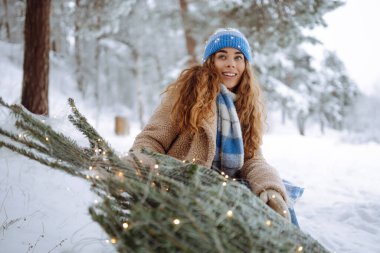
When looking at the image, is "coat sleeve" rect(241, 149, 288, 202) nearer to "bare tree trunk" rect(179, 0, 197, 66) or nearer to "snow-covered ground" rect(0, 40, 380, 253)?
"snow-covered ground" rect(0, 40, 380, 253)

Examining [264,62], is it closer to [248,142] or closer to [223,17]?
[223,17]

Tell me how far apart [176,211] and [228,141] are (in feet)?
4.48

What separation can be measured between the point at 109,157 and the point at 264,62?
11077 mm

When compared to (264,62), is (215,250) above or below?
below

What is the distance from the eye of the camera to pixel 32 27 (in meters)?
4.43

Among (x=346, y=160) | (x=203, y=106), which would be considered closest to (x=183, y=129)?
(x=203, y=106)

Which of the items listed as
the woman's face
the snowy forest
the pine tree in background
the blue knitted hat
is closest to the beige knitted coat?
the woman's face

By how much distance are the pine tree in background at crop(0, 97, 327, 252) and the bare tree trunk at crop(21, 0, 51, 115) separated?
3.53 m

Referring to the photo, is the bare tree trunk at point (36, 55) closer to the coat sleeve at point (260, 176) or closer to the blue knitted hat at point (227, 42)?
the blue knitted hat at point (227, 42)

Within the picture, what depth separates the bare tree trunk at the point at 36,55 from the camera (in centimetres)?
440

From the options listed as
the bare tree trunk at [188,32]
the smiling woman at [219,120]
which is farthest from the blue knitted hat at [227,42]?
the bare tree trunk at [188,32]

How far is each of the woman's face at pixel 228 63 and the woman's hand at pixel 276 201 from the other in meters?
1.10

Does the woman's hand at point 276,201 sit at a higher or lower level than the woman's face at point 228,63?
lower

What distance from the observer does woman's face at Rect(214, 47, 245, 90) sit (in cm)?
259
